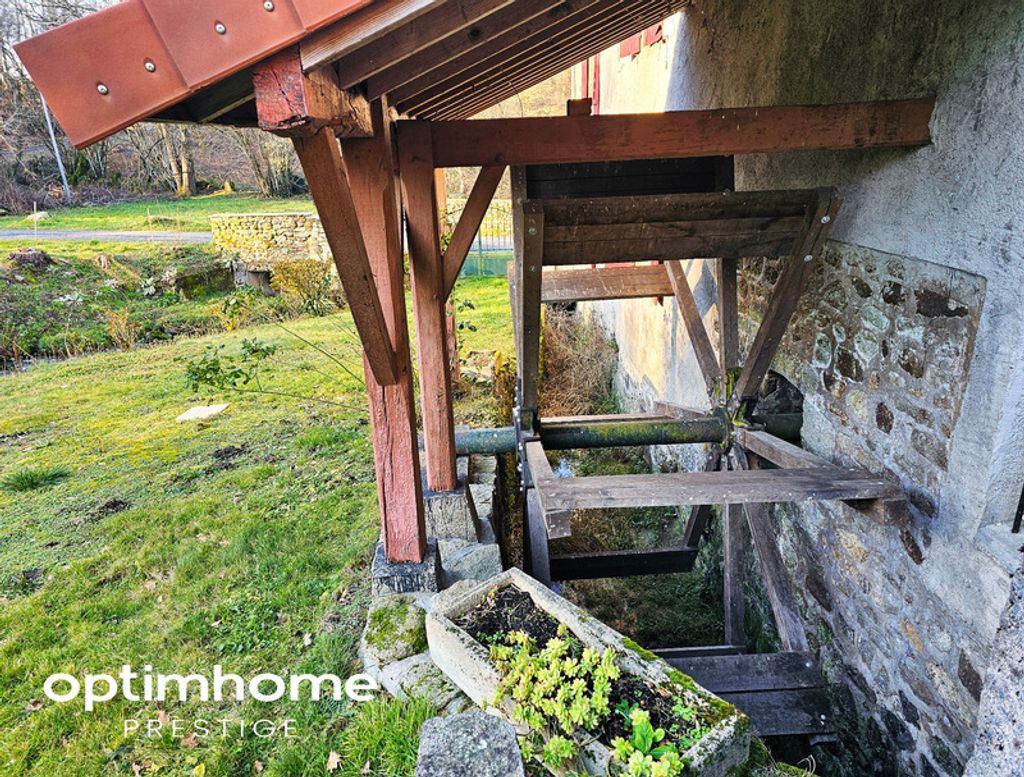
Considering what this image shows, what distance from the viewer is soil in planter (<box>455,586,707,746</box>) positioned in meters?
1.97

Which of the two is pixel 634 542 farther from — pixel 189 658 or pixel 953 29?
pixel 953 29

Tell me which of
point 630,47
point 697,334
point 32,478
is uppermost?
point 630,47

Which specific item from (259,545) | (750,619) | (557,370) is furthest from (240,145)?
(750,619)

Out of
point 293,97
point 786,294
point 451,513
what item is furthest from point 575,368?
point 293,97

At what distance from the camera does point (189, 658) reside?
9.96 ft

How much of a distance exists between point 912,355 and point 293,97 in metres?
2.32

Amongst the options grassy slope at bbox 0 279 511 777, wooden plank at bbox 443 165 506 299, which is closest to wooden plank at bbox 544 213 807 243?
wooden plank at bbox 443 165 506 299

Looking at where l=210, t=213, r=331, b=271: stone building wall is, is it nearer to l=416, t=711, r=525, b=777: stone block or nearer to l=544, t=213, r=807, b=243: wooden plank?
l=544, t=213, r=807, b=243: wooden plank

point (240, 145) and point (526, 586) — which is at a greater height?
point (240, 145)

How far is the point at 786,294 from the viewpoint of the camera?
2.95m

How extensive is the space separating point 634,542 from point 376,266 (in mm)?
3896

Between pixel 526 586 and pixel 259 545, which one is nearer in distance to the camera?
pixel 526 586

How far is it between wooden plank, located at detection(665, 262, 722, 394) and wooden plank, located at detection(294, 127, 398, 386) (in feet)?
6.67

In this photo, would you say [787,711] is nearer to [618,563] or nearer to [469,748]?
[618,563]
